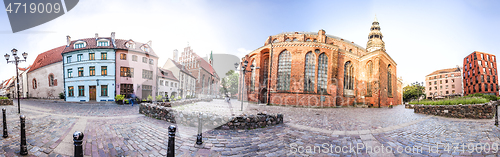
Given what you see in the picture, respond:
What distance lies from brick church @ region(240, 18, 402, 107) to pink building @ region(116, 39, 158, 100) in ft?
46.7

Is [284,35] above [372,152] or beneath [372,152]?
above

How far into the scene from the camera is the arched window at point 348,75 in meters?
24.5

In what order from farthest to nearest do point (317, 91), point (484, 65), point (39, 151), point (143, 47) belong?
point (484, 65) → point (317, 91) → point (143, 47) → point (39, 151)

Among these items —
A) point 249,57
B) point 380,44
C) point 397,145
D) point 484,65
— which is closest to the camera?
point 397,145

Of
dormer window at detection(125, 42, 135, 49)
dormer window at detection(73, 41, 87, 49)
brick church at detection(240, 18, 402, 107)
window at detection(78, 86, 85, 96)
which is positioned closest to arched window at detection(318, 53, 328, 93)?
brick church at detection(240, 18, 402, 107)

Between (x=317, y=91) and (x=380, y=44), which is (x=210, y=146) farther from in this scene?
(x=380, y=44)

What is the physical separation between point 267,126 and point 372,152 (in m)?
3.61

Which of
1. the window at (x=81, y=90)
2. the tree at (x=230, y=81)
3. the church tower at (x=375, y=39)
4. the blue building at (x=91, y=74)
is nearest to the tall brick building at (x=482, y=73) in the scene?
the church tower at (x=375, y=39)

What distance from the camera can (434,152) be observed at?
3.99 m

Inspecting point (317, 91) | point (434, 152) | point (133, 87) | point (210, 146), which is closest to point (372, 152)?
point (434, 152)

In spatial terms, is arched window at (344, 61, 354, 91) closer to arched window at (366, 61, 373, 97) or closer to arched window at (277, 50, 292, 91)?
arched window at (366, 61, 373, 97)

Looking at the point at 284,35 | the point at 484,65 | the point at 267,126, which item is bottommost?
the point at 267,126

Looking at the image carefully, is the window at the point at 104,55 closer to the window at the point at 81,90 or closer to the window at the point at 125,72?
the window at the point at 125,72

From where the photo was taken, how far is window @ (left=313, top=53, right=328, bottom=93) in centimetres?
2130
